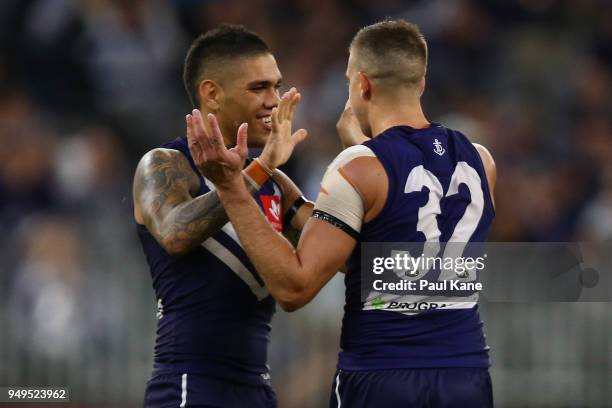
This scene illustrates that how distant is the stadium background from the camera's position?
31.3 ft

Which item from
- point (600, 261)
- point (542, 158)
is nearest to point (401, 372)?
A: point (600, 261)

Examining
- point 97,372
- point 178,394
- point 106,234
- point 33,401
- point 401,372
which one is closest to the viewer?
point 401,372

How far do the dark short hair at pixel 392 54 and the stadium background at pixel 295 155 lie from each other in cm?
471

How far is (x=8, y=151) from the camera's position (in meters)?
12.0

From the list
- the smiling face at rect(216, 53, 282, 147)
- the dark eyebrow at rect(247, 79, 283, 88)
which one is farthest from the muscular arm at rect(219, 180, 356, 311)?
the dark eyebrow at rect(247, 79, 283, 88)

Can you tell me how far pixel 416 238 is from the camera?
190 inches

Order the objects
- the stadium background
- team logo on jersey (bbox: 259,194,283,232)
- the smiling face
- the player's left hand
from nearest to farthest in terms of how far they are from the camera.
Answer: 1. the player's left hand
2. team logo on jersey (bbox: 259,194,283,232)
3. the smiling face
4. the stadium background

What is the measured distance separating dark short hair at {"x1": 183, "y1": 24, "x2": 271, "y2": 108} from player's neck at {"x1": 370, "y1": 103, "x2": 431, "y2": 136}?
1.06 meters

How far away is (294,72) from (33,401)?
535 centimetres

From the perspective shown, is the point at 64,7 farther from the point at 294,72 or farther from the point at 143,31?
the point at 294,72

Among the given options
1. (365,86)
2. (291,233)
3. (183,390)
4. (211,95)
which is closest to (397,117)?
(365,86)

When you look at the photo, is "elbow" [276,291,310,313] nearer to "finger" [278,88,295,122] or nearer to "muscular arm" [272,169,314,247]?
"finger" [278,88,295,122]

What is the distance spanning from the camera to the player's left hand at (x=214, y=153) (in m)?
4.58

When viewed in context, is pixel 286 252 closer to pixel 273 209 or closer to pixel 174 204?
pixel 174 204
